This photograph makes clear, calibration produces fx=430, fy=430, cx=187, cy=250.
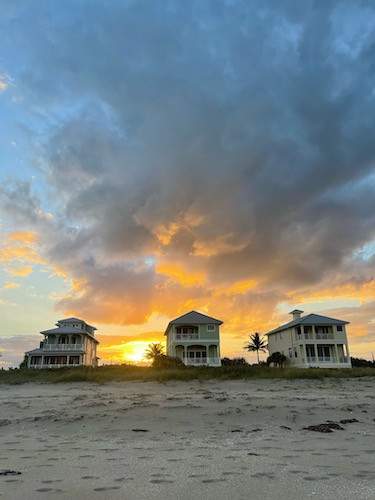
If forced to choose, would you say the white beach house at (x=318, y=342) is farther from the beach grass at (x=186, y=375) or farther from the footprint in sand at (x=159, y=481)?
the footprint in sand at (x=159, y=481)

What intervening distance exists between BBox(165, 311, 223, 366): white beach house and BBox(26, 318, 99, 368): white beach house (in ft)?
41.4

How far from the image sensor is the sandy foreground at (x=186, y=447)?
6035 mm

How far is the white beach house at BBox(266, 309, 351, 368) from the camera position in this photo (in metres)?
48.8

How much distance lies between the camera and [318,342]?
49.8 m

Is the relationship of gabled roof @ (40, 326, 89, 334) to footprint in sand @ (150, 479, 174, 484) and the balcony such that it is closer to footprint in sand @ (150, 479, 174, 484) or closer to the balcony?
the balcony

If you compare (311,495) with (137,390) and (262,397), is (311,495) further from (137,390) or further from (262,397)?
(137,390)

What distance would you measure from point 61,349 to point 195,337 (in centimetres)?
1743

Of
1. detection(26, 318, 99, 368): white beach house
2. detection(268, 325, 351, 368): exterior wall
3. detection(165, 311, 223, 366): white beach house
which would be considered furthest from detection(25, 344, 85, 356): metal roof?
detection(268, 325, 351, 368): exterior wall

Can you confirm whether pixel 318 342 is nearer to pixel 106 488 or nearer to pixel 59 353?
pixel 59 353

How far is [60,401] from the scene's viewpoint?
18.8m

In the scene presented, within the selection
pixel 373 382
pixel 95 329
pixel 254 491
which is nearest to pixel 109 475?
pixel 254 491

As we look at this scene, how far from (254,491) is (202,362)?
43.9m

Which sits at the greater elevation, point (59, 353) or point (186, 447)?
point (59, 353)

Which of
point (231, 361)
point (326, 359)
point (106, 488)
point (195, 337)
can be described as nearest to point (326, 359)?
point (326, 359)
